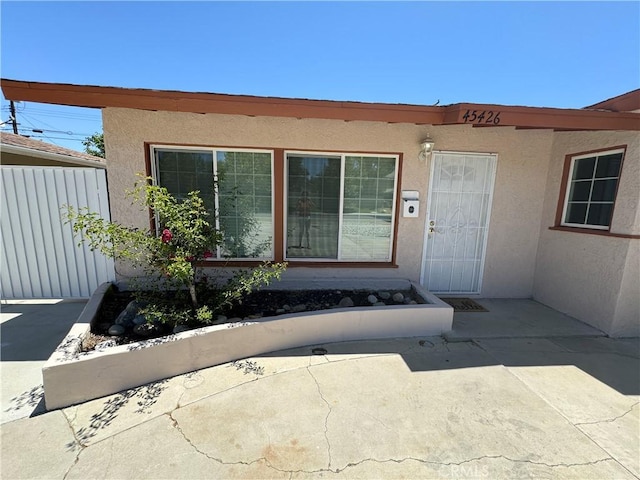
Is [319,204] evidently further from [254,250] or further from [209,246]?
[209,246]

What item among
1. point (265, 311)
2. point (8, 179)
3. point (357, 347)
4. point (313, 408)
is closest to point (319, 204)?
point (265, 311)

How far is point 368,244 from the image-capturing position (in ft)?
16.6

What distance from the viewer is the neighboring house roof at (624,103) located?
3.70m

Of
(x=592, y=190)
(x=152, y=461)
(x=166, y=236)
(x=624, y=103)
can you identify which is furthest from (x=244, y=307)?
(x=624, y=103)

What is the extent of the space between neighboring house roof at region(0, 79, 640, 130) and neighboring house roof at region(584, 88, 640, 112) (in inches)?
6.5

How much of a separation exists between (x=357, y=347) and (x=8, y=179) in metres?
5.71

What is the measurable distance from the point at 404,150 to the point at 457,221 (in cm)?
160

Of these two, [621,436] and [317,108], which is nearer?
[621,436]

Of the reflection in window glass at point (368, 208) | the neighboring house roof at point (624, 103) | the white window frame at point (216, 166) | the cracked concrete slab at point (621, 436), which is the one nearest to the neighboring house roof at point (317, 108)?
the neighboring house roof at point (624, 103)

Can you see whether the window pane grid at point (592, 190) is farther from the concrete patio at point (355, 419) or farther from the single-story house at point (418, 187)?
the concrete patio at point (355, 419)

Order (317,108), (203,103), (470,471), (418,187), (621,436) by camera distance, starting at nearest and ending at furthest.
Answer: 1. (470,471)
2. (621,436)
3. (203,103)
4. (317,108)
5. (418,187)

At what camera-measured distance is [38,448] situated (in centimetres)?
221

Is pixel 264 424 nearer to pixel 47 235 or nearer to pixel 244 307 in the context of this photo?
pixel 244 307

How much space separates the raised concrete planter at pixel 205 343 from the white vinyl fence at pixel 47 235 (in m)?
0.91
